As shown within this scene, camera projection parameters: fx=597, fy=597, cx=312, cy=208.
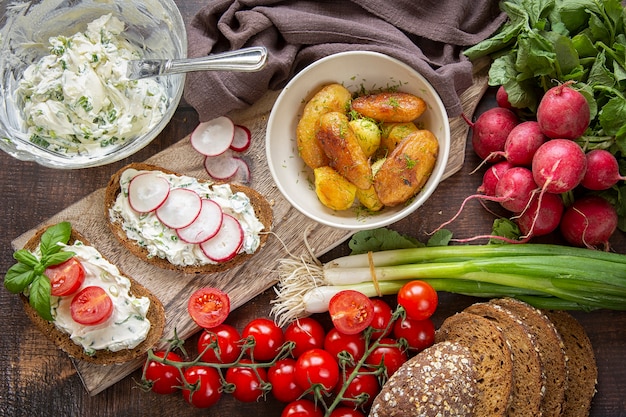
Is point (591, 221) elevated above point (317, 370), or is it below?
above

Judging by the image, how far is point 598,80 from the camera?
2621mm

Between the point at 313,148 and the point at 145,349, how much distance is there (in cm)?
123

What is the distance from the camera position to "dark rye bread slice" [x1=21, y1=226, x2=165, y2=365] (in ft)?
9.26

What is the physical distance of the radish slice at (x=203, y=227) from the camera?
276cm

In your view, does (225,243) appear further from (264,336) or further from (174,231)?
(264,336)

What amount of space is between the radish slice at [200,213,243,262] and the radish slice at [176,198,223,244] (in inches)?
1.5

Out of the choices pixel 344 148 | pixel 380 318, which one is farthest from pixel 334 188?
pixel 380 318

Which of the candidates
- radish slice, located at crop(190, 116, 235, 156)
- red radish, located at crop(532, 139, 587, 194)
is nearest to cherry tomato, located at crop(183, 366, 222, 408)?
radish slice, located at crop(190, 116, 235, 156)

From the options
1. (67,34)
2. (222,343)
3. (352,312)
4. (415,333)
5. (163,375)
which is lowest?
(163,375)

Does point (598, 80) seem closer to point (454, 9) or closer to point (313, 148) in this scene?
point (454, 9)

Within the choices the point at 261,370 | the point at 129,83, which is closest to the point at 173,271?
the point at 261,370

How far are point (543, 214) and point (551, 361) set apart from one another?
0.65m

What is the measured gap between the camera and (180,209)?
109 inches

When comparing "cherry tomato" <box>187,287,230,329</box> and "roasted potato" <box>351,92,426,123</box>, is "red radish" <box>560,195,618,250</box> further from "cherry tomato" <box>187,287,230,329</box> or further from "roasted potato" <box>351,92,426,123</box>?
"cherry tomato" <box>187,287,230,329</box>
